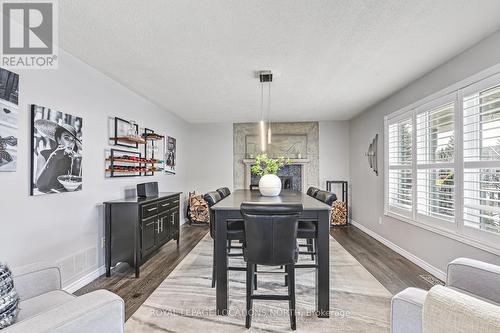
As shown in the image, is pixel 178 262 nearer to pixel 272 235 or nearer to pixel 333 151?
pixel 272 235

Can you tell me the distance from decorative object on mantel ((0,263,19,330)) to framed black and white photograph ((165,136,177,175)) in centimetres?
420

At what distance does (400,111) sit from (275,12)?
9.35 feet

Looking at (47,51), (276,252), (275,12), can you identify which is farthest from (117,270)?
(275,12)

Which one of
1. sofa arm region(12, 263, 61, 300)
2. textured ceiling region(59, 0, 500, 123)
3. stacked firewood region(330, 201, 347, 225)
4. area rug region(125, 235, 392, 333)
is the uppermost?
textured ceiling region(59, 0, 500, 123)

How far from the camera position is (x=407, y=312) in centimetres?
120

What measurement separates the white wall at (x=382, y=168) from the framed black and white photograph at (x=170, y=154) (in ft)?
13.3

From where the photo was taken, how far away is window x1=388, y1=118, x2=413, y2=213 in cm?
374

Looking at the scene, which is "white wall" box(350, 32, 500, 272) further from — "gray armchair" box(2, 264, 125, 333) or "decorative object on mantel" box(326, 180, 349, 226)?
"gray armchair" box(2, 264, 125, 333)

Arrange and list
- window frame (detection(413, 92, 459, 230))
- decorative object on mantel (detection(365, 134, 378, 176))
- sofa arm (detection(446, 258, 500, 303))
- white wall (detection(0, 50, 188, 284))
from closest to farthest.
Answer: sofa arm (detection(446, 258, 500, 303)) < white wall (detection(0, 50, 188, 284)) < window frame (detection(413, 92, 459, 230)) < decorative object on mantel (detection(365, 134, 378, 176))

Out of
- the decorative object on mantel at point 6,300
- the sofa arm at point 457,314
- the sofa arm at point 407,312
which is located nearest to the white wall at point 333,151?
the sofa arm at point 407,312

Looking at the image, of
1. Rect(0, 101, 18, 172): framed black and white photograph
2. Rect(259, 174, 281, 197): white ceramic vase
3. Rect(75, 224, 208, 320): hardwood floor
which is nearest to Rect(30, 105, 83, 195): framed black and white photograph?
Rect(0, 101, 18, 172): framed black and white photograph

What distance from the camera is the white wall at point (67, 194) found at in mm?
2150

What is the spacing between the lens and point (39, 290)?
5.17 feet

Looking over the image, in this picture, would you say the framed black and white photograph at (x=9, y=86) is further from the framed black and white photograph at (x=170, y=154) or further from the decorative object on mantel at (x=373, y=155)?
the decorative object on mantel at (x=373, y=155)
